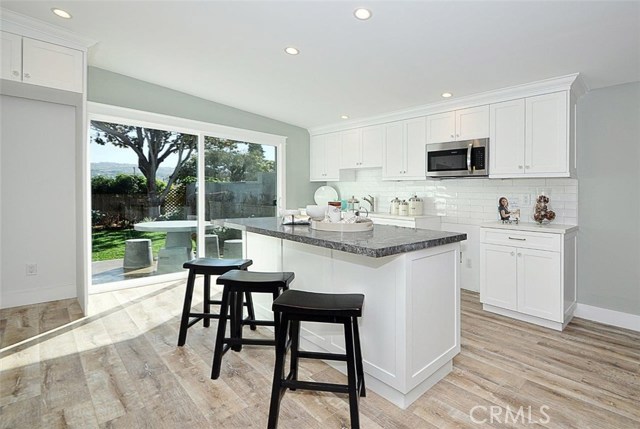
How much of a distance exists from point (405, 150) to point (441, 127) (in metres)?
0.57

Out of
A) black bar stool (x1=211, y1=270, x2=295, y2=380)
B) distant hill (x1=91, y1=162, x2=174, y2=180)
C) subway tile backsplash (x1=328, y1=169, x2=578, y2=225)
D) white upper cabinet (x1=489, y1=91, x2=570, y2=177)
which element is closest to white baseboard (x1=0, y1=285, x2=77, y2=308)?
distant hill (x1=91, y1=162, x2=174, y2=180)

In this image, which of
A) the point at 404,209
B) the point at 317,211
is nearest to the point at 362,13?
the point at 317,211

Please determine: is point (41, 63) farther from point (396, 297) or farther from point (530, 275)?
point (530, 275)

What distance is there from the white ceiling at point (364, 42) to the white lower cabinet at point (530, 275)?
1.51 metres

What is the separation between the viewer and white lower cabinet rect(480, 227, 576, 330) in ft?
9.88

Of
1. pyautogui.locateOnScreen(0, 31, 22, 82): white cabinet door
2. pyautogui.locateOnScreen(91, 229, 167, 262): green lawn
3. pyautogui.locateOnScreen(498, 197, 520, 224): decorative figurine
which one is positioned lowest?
pyautogui.locateOnScreen(91, 229, 167, 262): green lawn

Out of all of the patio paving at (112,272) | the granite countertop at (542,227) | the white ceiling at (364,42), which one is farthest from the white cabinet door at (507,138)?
the patio paving at (112,272)

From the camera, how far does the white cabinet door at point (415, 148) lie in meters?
4.30

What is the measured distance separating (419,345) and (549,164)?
2372 mm

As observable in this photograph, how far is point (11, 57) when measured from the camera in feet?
9.17

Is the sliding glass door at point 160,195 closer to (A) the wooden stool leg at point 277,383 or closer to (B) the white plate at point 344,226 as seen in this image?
(B) the white plate at point 344,226

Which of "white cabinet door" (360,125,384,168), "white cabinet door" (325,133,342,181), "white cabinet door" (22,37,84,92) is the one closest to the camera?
"white cabinet door" (22,37,84,92)

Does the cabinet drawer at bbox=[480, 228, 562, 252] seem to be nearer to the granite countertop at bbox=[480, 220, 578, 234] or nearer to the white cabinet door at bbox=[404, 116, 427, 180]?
the granite countertop at bbox=[480, 220, 578, 234]

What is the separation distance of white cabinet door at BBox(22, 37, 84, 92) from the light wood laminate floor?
218 cm
